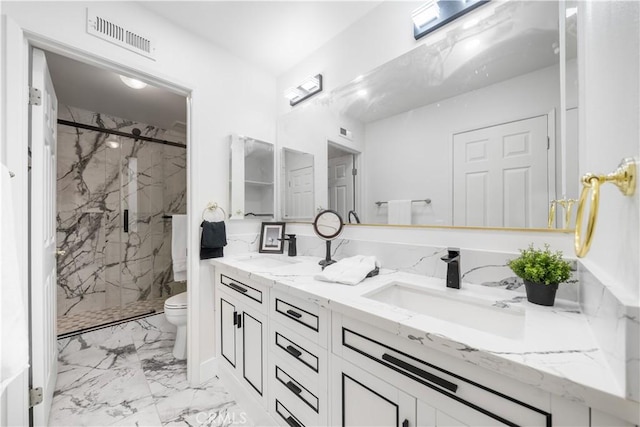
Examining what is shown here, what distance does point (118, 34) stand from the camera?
1470mm

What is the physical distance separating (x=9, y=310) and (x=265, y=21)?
74.6 inches

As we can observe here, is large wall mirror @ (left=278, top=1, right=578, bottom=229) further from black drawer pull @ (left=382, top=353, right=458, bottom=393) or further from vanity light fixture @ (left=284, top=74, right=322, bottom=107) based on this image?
black drawer pull @ (left=382, top=353, right=458, bottom=393)

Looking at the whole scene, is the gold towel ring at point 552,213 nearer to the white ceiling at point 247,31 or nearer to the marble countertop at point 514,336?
the marble countertop at point 514,336

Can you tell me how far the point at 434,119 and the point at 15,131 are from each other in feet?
6.40

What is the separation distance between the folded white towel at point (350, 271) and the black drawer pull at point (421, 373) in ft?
1.29

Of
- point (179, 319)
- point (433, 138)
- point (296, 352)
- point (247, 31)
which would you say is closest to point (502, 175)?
point (433, 138)

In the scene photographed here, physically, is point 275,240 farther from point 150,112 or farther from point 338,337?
point 150,112

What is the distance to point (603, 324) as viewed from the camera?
1.96 feet

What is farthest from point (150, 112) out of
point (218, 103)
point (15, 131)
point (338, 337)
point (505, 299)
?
point (505, 299)

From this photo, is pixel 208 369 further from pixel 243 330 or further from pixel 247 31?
pixel 247 31

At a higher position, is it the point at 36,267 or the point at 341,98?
the point at 341,98

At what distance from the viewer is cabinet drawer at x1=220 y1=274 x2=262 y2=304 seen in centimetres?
138

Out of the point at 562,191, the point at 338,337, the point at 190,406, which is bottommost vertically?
the point at 190,406

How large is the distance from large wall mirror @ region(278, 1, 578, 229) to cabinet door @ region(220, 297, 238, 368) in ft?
3.17
